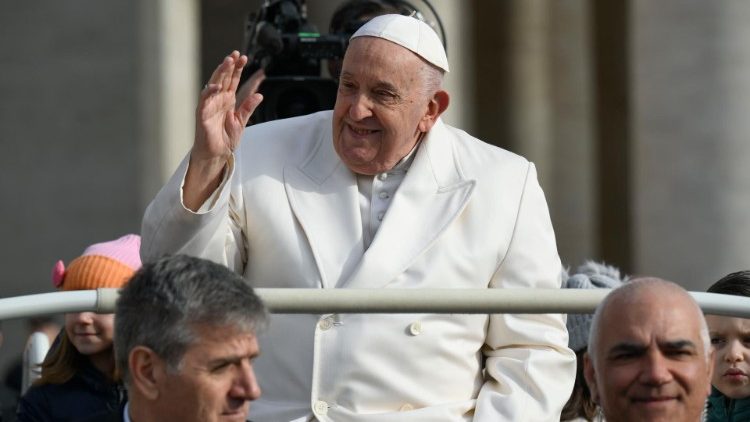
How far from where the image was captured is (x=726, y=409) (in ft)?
17.8

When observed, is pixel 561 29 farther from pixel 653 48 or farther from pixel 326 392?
pixel 326 392

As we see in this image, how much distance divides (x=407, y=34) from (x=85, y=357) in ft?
5.25

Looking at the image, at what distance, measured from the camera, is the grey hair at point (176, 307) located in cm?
372

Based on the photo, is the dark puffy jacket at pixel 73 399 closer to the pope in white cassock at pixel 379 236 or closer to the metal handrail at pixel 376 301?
the pope in white cassock at pixel 379 236

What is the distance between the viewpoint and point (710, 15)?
11.7m

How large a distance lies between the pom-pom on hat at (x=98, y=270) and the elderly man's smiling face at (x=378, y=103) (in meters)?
Answer: 1.18

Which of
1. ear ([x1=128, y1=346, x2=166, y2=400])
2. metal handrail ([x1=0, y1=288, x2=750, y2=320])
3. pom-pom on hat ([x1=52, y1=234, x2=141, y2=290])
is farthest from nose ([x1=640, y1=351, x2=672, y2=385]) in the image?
pom-pom on hat ([x1=52, y1=234, x2=141, y2=290])

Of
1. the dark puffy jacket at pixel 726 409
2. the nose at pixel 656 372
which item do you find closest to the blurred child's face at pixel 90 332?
the dark puffy jacket at pixel 726 409

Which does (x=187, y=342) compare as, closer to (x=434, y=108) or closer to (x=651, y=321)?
(x=651, y=321)

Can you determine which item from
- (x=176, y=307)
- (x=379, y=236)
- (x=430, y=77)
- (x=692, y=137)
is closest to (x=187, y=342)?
(x=176, y=307)

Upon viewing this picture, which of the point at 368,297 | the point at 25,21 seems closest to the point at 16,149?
the point at 25,21

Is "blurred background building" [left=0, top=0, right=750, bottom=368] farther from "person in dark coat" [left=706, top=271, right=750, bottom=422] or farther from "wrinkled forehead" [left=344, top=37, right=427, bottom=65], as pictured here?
"wrinkled forehead" [left=344, top=37, right=427, bottom=65]

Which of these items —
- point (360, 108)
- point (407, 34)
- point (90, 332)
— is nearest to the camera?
point (360, 108)

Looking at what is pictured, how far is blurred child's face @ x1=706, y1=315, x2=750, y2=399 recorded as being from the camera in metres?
5.35
